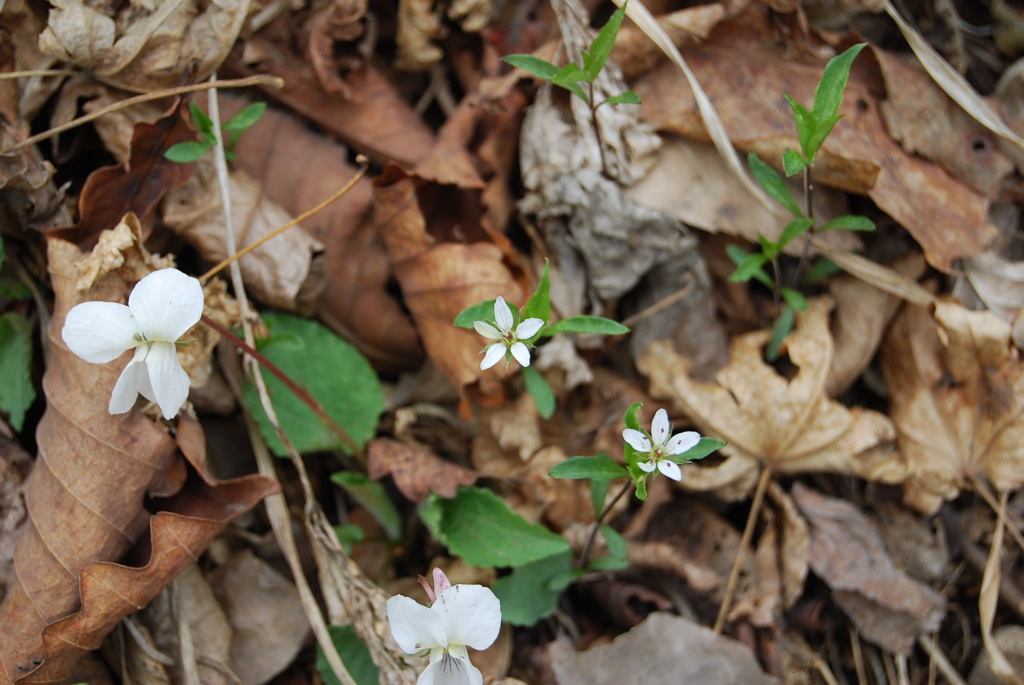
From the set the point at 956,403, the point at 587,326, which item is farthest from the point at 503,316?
the point at 956,403

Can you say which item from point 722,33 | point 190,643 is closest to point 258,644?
point 190,643

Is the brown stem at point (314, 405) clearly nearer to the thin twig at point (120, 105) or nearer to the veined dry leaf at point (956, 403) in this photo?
the thin twig at point (120, 105)

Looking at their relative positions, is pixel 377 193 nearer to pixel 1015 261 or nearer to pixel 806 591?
pixel 806 591

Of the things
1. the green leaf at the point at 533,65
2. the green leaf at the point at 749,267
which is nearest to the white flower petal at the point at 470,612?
the green leaf at the point at 749,267

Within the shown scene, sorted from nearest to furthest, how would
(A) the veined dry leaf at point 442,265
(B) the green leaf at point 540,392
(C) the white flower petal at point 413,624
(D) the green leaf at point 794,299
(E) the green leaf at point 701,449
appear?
(C) the white flower petal at point 413,624, (E) the green leaf at point 701,449, (B) the green leaf at point 540,392, (A) the veined dry leaf at point 442,265, (D) the green leaf at point 794,299

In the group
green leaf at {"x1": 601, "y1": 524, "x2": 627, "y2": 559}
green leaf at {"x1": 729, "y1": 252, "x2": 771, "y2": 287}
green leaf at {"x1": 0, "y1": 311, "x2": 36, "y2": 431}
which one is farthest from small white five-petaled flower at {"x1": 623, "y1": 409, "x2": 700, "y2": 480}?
green leaf at {"x1": 0, "y1": 311, "x2": 36, "y2": 431}
